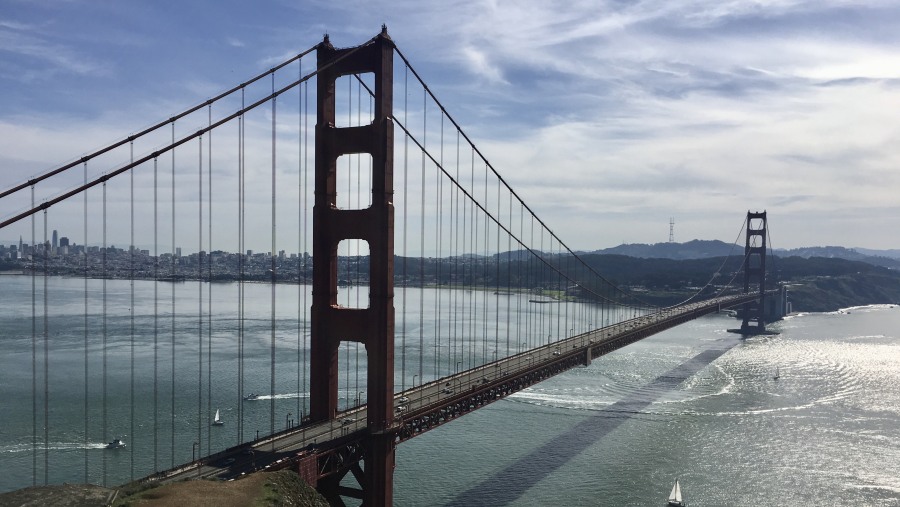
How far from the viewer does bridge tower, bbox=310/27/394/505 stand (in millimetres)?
19250

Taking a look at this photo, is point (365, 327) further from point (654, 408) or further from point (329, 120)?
point (654, 408)

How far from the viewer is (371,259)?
19141 mm

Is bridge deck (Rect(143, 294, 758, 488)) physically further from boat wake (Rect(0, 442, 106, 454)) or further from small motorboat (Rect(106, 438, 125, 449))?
boat wake (Rect(0, 442, 106, 454))

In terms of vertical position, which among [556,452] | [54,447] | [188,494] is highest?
[188,494]

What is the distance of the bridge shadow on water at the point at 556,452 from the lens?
25094 millimetres

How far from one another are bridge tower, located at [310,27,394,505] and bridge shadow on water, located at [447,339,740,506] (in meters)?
6.35

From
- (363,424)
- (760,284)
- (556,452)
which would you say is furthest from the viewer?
(760,284)

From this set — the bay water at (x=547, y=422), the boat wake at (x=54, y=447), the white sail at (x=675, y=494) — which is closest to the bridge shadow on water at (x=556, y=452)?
the bay water at (x=547, y=422)

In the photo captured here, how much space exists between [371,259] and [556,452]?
53.2ft

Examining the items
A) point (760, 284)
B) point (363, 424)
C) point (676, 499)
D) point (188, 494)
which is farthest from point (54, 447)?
point (760, 284)

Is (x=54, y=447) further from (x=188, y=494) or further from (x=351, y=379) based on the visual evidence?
(x=188, y=494)

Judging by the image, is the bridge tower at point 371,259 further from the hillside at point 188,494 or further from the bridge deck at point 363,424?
the hillside at point 188,494

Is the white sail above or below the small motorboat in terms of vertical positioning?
Answer: below

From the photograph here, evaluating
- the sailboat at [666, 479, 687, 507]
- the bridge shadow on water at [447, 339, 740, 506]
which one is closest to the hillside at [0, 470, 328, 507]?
the bridge shadow on water at [447, 339, 740, 506]
